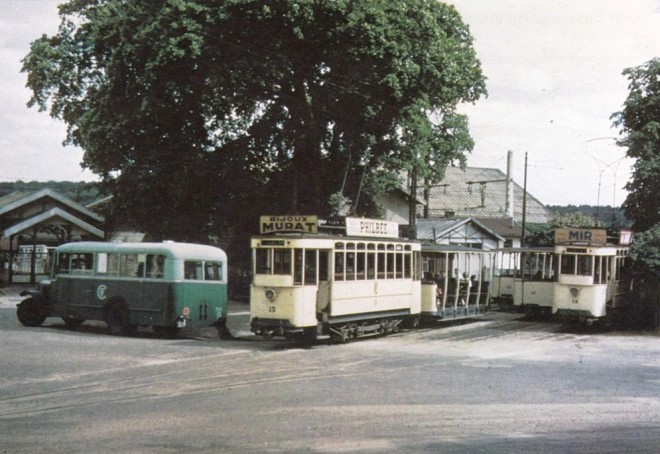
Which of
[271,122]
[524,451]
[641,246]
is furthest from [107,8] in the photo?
[524,451]

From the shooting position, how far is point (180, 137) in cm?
3023

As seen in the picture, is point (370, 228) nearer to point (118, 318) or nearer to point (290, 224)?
point (290, 224)

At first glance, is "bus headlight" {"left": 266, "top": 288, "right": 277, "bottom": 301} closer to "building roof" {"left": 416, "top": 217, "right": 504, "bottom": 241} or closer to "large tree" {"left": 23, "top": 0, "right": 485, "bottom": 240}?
"large tree" {"left": 23, "top": 0, "right": 485, "bottom": 240}

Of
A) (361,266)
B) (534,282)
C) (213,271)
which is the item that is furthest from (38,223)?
(534,282)

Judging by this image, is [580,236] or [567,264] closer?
[567,264]

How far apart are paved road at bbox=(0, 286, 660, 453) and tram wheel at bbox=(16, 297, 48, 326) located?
1.40m

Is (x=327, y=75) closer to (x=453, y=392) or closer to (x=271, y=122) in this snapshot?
(x=271, y=122)

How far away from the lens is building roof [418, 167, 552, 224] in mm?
60875

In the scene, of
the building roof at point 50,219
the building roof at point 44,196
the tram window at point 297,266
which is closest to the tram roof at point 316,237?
the tram window at point 297,266

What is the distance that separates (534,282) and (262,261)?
12857 millimetres

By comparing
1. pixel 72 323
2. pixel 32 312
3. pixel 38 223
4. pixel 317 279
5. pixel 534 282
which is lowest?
pixel 72 323

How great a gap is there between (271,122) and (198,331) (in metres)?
11.8

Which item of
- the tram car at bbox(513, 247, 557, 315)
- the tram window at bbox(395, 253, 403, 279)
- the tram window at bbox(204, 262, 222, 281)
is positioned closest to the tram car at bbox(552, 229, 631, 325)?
the tram car at bbox(513, 247, 557, 315)

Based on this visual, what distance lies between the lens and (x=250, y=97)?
28.6 metres
